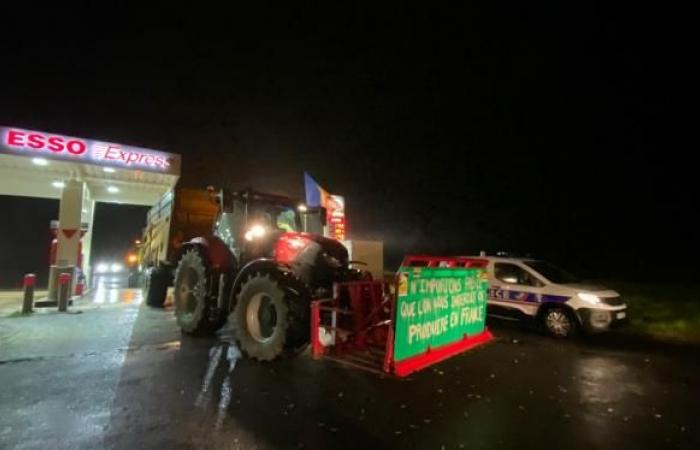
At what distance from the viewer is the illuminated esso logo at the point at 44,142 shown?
34.4 ft

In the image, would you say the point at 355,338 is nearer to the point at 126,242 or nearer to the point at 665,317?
the point at 665,317

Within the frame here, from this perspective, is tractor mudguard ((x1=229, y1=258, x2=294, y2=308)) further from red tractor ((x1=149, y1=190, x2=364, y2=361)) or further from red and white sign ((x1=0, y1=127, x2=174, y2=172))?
red and white sign ((x1=0, y1=127, x2=174, y2=172))

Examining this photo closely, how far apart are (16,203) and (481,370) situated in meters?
51.1

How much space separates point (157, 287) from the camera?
11742 mm

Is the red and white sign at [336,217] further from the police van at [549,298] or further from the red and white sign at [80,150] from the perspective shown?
the police van at [549,298]

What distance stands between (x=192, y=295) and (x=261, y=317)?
→ 7.92 ft

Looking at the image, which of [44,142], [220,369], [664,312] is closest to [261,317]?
[220,369]

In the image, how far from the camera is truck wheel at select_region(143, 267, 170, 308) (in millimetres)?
11719

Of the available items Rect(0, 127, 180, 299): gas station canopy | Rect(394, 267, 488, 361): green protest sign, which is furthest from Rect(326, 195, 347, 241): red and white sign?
Rect(394, 267, 488, 361): green protest sign

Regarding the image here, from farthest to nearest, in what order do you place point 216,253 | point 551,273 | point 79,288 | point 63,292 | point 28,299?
point 79,288 < point 63,292 < point 28,299 < point 551,273 < point 216,253

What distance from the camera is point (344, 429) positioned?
13.8 ft

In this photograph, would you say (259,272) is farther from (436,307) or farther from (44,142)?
(44,142)

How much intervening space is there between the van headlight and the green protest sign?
270 cm

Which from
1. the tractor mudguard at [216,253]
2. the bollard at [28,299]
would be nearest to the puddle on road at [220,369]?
the tractor mudguard at [216,253]
